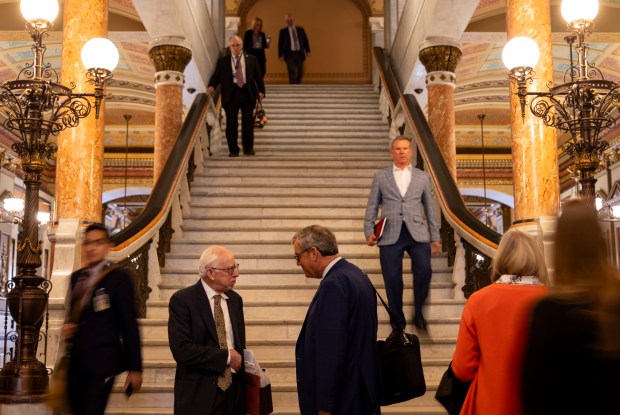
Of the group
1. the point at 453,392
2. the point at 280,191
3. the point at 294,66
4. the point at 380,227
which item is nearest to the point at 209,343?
the point at 453,392

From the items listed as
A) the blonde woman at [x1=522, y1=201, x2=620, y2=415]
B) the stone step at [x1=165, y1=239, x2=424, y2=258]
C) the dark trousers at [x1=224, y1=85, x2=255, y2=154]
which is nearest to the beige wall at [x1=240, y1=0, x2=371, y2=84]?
the dark trousers at [x1=224, y1=85, x2=255, y2=154]

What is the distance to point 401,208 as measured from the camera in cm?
621

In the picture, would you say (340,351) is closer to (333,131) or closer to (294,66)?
(333,131)

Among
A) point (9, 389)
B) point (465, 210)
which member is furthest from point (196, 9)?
point (9, 389)

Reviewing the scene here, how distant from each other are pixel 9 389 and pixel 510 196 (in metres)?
20.8

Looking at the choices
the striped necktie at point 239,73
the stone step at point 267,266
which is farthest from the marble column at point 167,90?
the stone step at point 267,266

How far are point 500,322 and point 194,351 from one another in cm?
150

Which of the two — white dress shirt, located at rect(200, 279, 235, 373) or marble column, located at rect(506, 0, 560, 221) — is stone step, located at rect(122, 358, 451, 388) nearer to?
marble column, located at rect(506, 0, 560, 221)

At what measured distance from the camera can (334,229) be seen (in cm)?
871

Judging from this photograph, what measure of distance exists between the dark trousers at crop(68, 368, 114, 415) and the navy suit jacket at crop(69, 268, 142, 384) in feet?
0.08

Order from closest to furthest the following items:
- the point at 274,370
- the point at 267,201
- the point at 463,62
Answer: the point at 274,370 → the point at 267,201 → the point at 463,62

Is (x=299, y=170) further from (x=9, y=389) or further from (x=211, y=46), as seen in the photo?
(x=9, y=389)

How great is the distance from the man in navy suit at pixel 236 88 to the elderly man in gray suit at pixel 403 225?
16.2ft

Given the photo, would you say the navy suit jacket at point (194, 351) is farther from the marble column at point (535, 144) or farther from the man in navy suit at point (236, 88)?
the man in navy suit at point (236, 88)
